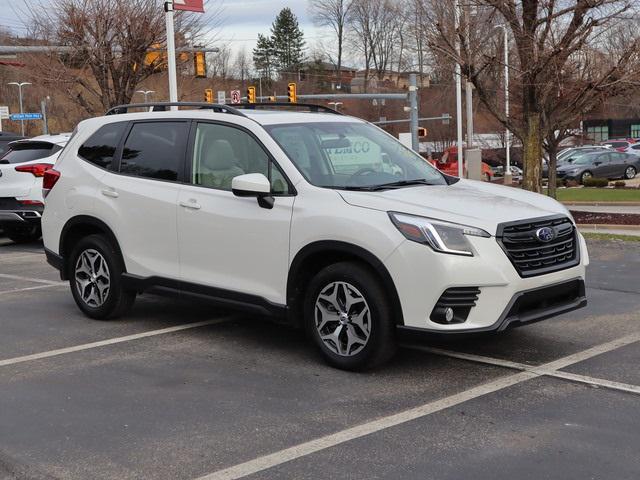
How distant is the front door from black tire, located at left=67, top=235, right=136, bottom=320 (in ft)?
2.79

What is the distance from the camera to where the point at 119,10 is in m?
21.6

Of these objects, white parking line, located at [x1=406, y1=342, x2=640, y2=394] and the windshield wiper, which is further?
the windshield wiper

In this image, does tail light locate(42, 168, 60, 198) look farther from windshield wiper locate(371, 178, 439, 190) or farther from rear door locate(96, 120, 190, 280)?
windshield wiper locate(371, 178, 439, 190)

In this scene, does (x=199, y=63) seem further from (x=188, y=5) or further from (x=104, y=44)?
(x=188, y=5)

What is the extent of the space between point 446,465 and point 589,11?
42.1ft

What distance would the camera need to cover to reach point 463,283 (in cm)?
523

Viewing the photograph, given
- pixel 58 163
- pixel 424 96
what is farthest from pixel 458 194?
pixel 424 96

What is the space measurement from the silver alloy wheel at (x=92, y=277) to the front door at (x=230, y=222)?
108cm

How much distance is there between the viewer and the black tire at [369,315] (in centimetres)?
545

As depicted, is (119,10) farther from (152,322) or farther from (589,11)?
(152,322)

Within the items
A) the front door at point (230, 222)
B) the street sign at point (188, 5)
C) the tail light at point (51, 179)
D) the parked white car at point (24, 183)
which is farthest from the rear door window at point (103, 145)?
the street sign at point (188, 5)

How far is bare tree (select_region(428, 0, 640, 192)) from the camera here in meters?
15.1

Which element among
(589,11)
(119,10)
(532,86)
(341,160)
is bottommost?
(341,160)

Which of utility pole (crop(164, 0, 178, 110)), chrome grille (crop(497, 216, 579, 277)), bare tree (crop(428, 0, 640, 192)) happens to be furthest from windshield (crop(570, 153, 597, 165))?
chrome grille (crop(497, 216, 579, 277))
